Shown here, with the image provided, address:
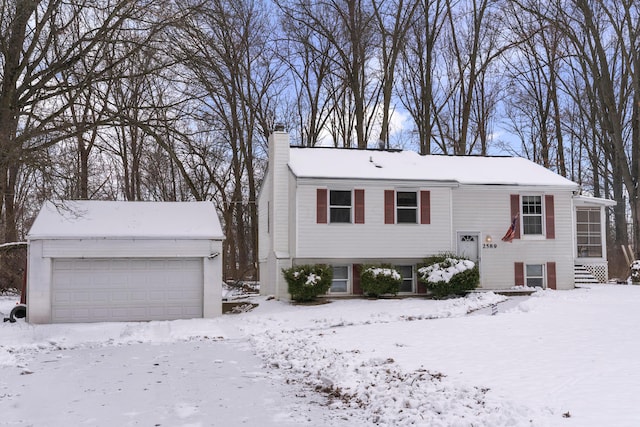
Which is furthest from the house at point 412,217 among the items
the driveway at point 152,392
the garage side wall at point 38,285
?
the driveway at point 152,392

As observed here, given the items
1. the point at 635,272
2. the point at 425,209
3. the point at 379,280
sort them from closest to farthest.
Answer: the point at 379,280 → the point at 425,209 → the point at 635,272

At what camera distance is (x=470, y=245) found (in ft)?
79.0

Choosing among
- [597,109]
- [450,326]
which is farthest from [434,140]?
[450,326]

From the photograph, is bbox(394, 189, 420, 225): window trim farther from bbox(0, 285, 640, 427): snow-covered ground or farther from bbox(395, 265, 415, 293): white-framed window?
bbox(0, 285, 640, 427): snow-covered ground

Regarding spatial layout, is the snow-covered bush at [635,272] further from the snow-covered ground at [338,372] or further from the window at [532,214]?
the snow-covered ground at [338,372]

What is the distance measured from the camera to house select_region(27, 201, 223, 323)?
1797 centimetres

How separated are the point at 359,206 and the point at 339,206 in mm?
752

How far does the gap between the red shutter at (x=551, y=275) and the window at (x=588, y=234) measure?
2967 mm

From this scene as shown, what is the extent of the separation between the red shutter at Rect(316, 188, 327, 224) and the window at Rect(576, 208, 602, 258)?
38.5 ft

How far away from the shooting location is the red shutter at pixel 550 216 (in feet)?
79.8

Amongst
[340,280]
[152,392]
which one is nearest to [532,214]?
[340,280]

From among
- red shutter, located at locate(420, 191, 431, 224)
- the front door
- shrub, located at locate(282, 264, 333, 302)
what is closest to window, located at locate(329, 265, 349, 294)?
shrub, located at locate(282, 264, 333, 302)

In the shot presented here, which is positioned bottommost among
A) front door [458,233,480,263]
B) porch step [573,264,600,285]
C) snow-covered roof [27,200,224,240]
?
porch step [573,264,600,285]

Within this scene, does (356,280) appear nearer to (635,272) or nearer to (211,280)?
(211,280)
